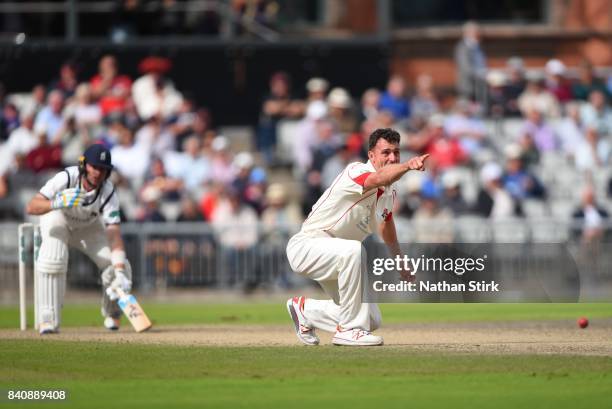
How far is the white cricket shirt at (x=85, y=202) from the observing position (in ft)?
50.0

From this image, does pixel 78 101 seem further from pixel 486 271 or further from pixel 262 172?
A: pixel 486 271

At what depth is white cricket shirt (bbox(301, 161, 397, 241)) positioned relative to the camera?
1274 centimetres

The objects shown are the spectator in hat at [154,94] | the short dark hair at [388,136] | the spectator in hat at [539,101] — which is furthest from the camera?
the spectator in hat at [539,101]

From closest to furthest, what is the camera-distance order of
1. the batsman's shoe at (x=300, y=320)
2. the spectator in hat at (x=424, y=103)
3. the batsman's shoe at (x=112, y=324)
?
the batsman's shoe at (x=300, y=320), the batsman's shoe at (x=112, y=324), the spectator in hat at (x=424, y=103)

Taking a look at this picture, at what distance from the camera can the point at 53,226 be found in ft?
50.9

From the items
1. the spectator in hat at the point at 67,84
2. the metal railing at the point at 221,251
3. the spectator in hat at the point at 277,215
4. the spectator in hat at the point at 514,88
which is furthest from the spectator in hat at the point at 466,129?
the spectator in hat at the point at 67,84

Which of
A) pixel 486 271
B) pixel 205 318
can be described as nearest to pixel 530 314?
pixel 205 318

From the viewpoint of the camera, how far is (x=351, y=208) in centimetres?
1291

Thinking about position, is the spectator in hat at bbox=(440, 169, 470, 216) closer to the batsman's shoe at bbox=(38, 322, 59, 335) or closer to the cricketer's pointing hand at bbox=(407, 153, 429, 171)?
the batsman's shoe at bbox=(38, 322, 59, 335)

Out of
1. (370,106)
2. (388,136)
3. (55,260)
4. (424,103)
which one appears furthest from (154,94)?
(388,136)

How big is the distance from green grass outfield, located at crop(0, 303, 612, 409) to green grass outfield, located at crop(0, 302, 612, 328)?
14.2 feet

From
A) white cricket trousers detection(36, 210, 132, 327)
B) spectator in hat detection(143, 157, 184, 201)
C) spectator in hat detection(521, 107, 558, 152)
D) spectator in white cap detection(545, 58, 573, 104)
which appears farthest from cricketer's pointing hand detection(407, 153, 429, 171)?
spectator in white cap detection(545, 58, 573, 104)

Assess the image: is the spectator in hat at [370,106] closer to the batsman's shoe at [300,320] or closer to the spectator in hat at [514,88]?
the spectator in hat at [514,88]

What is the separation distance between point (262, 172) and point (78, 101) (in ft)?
12.4
